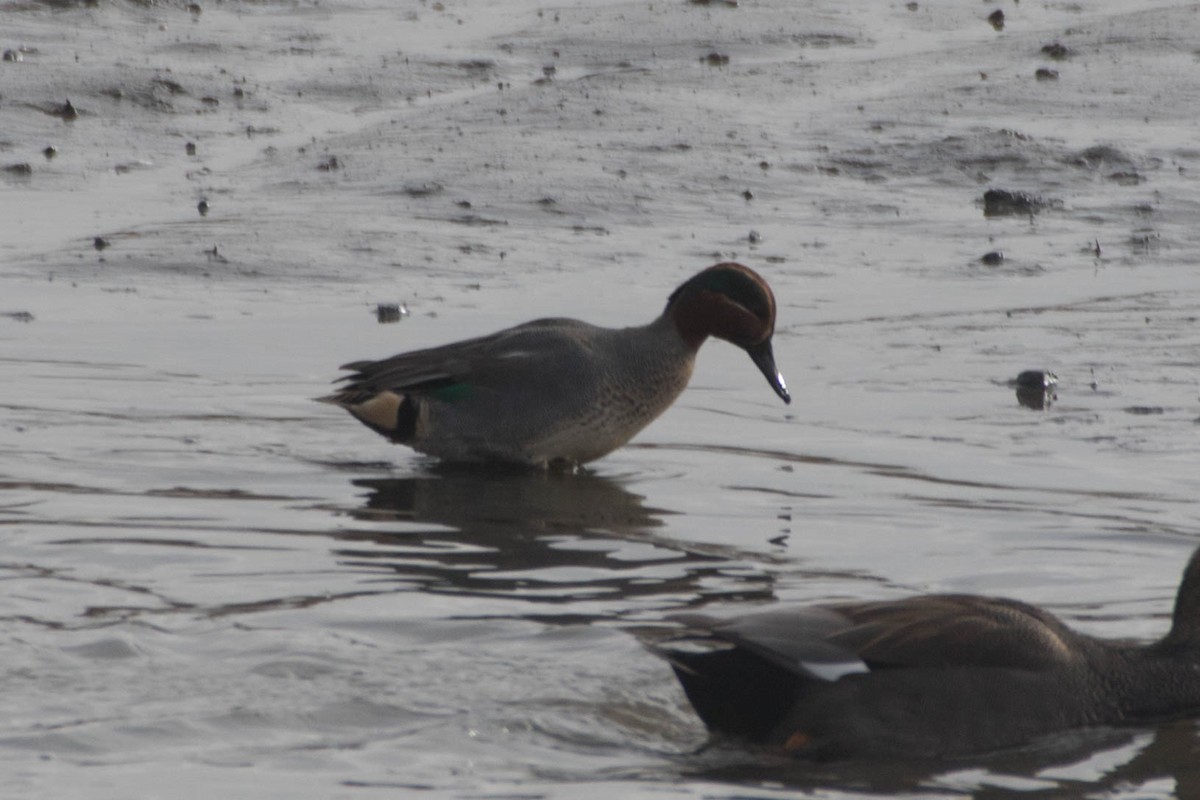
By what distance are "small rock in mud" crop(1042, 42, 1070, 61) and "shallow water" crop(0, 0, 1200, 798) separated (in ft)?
0.37

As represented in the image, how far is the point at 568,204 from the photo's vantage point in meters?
12.5

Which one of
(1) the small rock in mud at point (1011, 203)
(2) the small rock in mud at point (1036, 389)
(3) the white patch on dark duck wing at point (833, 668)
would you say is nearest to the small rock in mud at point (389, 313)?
(2) the small rock in mud at point (1036, 389)

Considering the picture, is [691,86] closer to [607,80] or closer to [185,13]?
[607,80]

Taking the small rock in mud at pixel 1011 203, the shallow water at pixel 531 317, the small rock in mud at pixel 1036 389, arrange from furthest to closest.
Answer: the small rock in mud at pixel 1011 203
the small rock in mud at pixel 1036 389
the shallow water at pixel 531 317

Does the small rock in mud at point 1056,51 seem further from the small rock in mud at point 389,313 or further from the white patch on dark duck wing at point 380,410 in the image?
the white patch on dark duck wing at point 380,410

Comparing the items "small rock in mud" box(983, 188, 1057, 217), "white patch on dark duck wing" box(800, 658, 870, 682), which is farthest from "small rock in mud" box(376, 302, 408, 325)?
"white patch on dark duck wing" box(800, 658, 870, 682)

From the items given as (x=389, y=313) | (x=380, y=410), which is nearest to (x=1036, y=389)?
(x=380, y=410)

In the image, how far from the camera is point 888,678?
5.25 metres

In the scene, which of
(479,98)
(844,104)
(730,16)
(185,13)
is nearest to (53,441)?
(479,98)

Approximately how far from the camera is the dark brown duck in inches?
206

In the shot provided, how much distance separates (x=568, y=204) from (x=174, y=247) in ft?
7.76

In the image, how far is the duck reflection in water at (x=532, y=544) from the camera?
650 cm

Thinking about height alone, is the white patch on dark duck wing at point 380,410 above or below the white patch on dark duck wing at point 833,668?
above

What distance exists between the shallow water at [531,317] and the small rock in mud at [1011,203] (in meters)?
0.16
